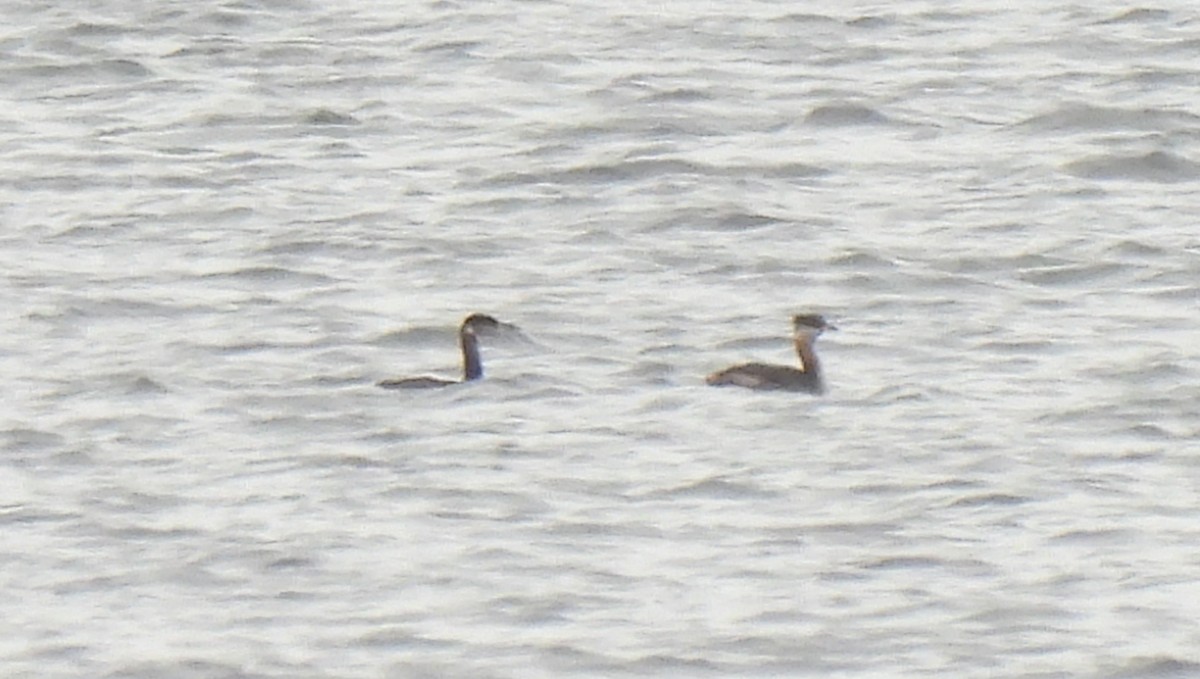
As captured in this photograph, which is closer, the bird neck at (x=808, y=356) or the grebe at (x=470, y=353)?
the bird neck at (x=808, y=356)

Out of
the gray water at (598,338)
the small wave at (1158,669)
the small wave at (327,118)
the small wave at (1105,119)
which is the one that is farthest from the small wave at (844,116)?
the small wave at (1158,669)

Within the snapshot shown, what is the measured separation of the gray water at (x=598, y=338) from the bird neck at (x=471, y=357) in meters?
0.15

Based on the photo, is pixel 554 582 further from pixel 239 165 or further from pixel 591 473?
pixel 239 165

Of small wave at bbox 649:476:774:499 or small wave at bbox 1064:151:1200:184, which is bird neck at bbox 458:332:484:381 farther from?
small wave at bbox 1064:151:1200:184

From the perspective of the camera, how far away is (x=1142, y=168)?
19.1 metres

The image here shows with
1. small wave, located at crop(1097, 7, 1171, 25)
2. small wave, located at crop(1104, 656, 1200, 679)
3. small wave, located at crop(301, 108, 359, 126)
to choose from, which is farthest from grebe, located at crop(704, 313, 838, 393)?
small wave, located at crop(1097, 7, 1171, 25)

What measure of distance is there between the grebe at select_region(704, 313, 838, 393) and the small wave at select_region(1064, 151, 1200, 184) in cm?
439

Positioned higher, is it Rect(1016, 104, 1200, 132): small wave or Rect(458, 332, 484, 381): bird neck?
Rect(1016, 104, 1200, 132): small wave

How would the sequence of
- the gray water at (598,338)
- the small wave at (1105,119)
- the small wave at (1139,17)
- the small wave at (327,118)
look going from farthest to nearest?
1. the small wave at (1139,17)
2. the small wave at (327,118)
3. the small wave at (1105,119)
4. the gray water at (598,338)

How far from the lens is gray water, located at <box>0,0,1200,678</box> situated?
11781mm

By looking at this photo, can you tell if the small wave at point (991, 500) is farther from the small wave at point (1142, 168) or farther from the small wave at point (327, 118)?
the small wave at point (327, 118)

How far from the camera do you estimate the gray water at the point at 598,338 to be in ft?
38.7

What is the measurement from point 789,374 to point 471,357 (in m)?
1.29

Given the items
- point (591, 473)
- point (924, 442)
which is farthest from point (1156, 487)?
point (591, 473)
